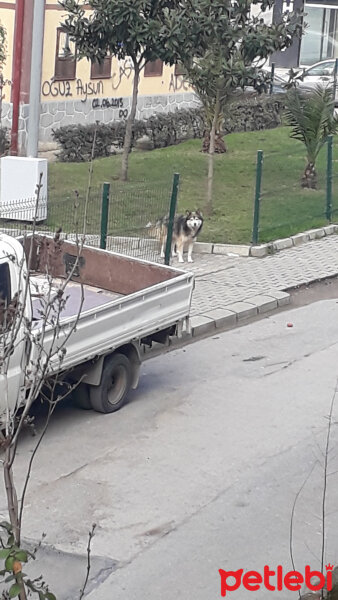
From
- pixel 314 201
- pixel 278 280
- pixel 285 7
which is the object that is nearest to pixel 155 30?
pixel 314 201

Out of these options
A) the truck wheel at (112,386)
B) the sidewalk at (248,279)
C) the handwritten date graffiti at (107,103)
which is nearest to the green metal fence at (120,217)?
the sidewalk at (248,279)

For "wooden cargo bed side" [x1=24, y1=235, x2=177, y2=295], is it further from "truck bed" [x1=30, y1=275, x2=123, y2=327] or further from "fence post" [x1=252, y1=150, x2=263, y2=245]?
"fence post" [x1=252, y1=150, x2=263, y2=245]

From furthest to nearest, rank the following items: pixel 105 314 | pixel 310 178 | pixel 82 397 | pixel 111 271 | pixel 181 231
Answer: pixel 310 178, pixel 181 231, pixel 111 271, pixel 82 397, pixel 105 314

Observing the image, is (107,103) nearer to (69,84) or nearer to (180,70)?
(69,84)

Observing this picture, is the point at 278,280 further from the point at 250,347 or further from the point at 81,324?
the point at 81,324

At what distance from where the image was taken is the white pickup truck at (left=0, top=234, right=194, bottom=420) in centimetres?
964

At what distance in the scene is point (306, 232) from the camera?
19.0 meters

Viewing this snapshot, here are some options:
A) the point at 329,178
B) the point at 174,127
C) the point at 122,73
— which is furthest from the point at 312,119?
the point at 122,73

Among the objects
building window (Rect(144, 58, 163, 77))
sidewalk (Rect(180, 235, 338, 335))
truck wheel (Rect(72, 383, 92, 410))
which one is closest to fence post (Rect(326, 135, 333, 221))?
sidewalk (Rect(180, 235, 338, 335))

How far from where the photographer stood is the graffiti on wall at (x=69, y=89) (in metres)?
24.5

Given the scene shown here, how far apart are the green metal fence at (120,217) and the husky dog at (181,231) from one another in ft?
0.12

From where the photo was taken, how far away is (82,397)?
10.8 meters

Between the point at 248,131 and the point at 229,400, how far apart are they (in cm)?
1792

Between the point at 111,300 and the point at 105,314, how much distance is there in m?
1.07
